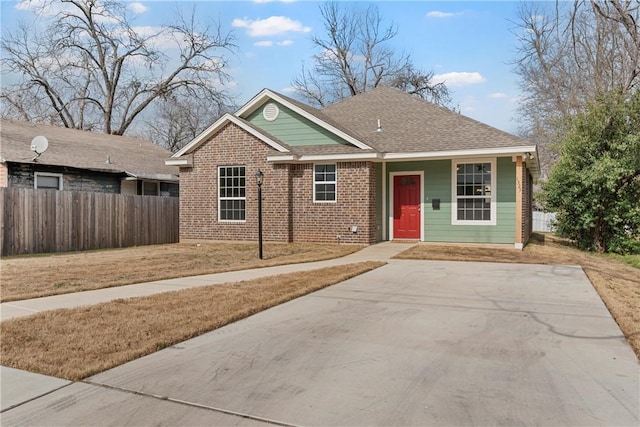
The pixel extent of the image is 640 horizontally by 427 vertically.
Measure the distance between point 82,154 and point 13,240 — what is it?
6741 mm

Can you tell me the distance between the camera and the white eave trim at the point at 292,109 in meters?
14.2

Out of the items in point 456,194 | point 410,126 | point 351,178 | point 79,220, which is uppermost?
point 410,126

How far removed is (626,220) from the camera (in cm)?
1450

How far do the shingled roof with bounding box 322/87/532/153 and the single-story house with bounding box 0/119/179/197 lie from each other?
840 centimetres

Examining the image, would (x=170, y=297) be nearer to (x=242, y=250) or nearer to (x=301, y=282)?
(x=301, y=282)

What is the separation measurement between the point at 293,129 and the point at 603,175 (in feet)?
31.3

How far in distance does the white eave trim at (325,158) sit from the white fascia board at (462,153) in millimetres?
604

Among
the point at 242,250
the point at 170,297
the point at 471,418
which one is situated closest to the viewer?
the point at 471,418

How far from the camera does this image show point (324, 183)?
47.9ft

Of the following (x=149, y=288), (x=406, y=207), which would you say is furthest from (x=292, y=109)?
(x=149, y=288)

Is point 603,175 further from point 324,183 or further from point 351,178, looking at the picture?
point 324,183

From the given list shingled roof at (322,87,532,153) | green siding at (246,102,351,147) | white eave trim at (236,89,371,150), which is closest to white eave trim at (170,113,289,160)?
white eave trim at (236,89,371,150)

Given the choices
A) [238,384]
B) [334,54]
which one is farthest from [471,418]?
[334,54]

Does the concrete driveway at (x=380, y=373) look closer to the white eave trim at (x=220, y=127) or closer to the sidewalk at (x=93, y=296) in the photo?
the sidewalk at (x=93, y=296)
